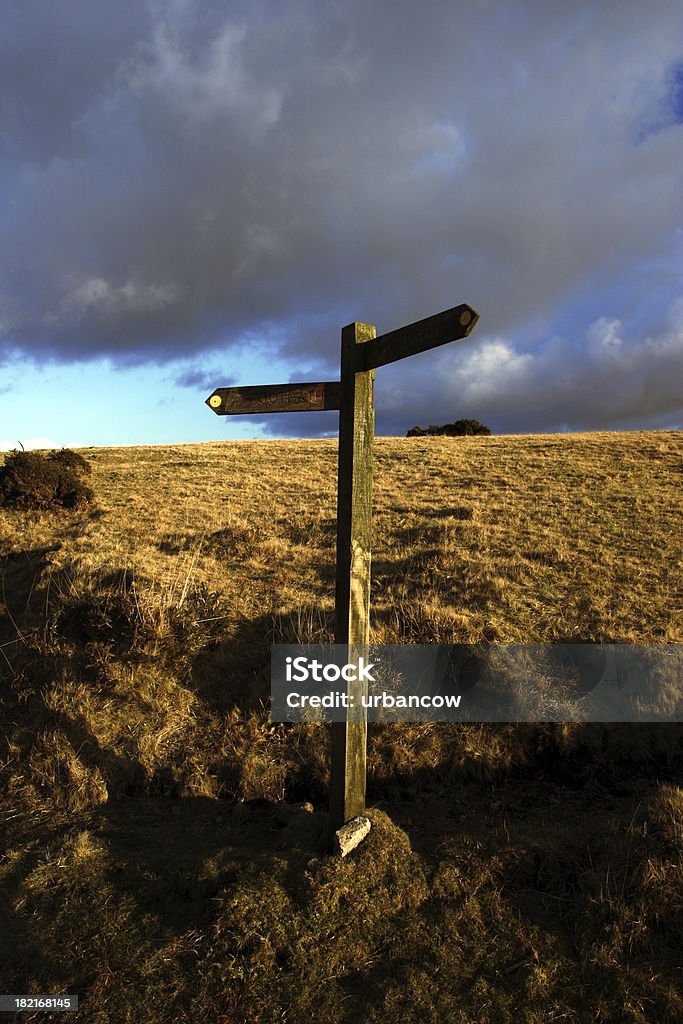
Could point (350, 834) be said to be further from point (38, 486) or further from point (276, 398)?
point (38, 486)

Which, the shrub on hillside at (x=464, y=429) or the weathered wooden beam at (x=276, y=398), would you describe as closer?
the weathered wooden beam at (x=276, y=398)

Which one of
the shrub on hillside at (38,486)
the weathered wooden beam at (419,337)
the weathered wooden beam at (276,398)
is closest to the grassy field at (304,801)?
the shrub on hillside at (38,486)

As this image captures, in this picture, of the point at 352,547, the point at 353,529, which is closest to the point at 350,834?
the point at 352,547

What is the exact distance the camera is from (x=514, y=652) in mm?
8141

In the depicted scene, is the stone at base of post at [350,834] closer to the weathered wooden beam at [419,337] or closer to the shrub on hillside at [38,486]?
the weathered wooden beam at [419,337]

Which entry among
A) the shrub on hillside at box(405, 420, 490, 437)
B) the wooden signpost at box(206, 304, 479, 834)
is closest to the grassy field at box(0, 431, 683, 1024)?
the wooden signpost at box(206, 304, 479, 834)

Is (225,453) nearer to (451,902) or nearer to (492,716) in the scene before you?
(492,716)

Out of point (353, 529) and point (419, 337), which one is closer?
point (419, 337)

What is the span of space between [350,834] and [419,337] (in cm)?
410

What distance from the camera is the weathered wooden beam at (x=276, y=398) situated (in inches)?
212

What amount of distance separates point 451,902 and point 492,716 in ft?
9.42

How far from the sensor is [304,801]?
629cm

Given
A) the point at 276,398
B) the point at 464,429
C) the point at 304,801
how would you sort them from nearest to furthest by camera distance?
the point at 276,398 → the point at 304,801 → the point at 464,429

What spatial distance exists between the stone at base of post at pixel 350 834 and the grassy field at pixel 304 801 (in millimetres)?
91
